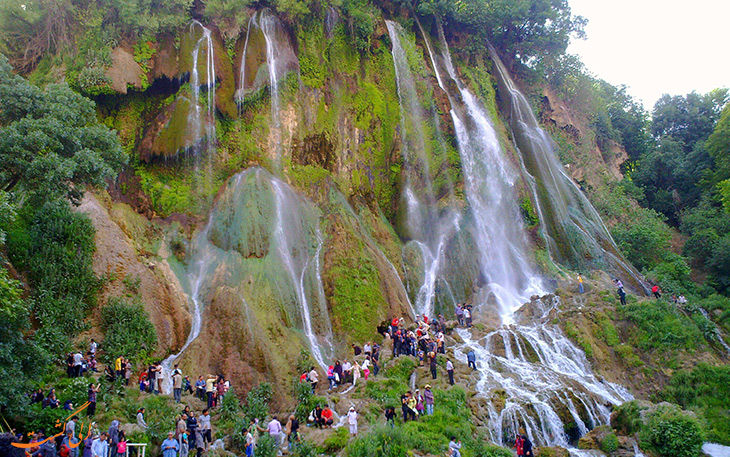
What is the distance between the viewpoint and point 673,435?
13703 millimetres

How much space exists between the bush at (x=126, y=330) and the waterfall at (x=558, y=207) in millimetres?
22799

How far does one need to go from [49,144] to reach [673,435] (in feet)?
69.3

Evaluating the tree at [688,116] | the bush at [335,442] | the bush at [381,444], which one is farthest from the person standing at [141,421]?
the tree at [688,116]

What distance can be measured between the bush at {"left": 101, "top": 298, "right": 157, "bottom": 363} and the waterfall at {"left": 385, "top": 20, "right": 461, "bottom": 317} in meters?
11.9

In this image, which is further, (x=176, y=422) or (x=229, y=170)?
(x=229, y=170)

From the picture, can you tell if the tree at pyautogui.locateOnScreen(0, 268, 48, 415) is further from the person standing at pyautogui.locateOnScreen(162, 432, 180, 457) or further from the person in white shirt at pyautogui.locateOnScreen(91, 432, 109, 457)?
the person standing at pyautogui.locateOnScreen(162, 432, 180, 457)

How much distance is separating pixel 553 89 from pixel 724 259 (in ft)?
70.1

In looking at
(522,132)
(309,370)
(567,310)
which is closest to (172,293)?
(309,370)

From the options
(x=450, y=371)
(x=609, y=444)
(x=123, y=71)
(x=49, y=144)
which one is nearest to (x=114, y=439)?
(x=450, y=371)

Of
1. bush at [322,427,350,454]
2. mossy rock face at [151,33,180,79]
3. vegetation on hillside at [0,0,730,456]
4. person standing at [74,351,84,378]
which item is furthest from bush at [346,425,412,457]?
mossy rock face at [151,33,180,79]

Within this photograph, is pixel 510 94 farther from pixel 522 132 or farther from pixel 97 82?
pixel 97 82

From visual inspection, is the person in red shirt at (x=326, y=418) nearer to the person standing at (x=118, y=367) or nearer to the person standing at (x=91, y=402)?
the person standing at (x=91, y=402)

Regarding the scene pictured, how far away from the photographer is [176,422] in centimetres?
1216

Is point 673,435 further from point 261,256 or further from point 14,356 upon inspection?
point 14,356
